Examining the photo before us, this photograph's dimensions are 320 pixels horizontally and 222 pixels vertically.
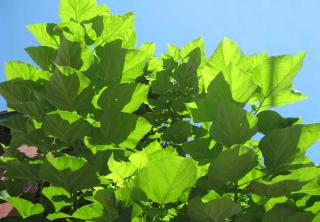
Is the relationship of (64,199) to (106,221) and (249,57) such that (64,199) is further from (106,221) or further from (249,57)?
(249,57)

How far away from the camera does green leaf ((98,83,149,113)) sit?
63.3 inches

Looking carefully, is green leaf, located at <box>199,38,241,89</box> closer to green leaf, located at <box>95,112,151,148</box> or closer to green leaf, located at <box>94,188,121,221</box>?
green leaf, located at <box>95,112,151,148</box>

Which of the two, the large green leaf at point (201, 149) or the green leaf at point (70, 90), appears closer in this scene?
the large green leaf at point (201, 149)

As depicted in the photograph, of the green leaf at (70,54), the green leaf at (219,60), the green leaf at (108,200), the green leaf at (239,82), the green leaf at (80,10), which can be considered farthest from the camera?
→ the green leaf at (80,10)

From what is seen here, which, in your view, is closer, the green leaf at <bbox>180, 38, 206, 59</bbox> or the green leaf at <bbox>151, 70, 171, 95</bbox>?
the green leaf at <bbox>151, 70, 171, 95</bbox>

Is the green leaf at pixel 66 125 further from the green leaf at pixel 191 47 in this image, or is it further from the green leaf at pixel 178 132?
the green leaf at pixel 191 47

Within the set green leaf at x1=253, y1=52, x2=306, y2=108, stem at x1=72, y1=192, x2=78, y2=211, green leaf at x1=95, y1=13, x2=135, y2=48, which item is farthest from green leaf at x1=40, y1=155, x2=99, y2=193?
green leaf at x1=95, y1=13, x2=135, y2=48

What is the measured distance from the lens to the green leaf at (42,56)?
6.40 ft

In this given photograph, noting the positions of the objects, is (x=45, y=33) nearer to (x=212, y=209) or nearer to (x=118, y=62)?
(x=118, y=62)

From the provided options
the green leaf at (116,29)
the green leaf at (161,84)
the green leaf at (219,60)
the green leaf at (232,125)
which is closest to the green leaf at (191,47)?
the green leaf at (161,84)

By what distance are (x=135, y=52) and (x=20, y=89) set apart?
0.51 metres

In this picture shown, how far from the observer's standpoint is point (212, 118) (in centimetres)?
141

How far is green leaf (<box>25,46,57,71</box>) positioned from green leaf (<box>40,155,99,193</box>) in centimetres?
65

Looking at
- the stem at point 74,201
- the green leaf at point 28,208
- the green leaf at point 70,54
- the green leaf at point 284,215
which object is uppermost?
the green leaf at point 70,54
